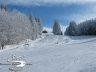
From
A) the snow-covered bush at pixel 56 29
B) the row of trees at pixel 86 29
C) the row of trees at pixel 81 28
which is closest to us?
the row of trees at pixel 86 29

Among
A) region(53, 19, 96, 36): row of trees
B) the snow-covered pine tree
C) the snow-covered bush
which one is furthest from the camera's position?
the snow-covered bush

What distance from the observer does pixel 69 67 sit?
49.3 ft

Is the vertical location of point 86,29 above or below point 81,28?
below

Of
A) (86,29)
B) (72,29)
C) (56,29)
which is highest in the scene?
(56,29)

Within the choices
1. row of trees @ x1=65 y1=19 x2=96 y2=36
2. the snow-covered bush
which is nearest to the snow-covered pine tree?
row of trees @ x1=65 y1=19 x2=96 y2=36

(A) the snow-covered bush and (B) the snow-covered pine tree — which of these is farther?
(A) the snow-covered bush

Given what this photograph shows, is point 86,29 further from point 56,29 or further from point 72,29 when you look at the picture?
point 56,29

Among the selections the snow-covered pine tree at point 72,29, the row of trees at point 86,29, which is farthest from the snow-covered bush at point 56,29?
the row of trees at point 86,29

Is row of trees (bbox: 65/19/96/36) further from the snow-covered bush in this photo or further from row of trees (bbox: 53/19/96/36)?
the snow-covered bush

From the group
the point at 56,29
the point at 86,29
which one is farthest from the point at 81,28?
the point at 56,29

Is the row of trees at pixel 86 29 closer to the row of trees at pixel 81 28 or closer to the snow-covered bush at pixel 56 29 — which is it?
the row of trees at pixel 81 28

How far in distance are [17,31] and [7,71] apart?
3967cm

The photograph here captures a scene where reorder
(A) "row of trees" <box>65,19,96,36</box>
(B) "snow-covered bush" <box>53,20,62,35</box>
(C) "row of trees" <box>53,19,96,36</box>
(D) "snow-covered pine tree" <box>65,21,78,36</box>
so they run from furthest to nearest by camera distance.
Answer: (B) "snow-covered bush" <box>53,20,62,35</box> < (D) "snow-covered pine tree" <box>65,21,78,36</box> < (C) "row of trees" <box>53,19,96,36</box> < (A) "row of trees" <box>65,19,96,36</box>

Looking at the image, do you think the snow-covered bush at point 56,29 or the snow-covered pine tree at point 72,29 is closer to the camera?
the snow-covered pine tree at point 72,29
